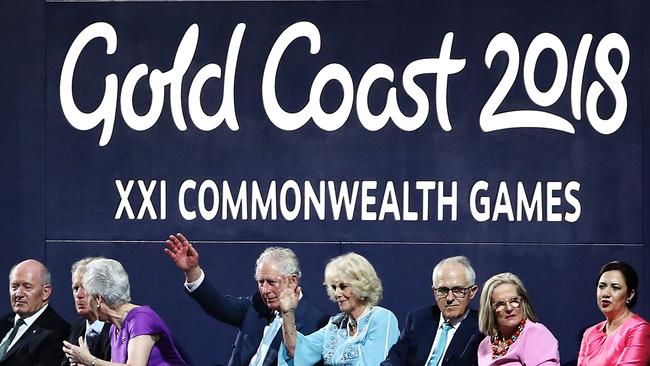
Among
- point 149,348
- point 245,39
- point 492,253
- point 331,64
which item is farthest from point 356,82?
point 149,348

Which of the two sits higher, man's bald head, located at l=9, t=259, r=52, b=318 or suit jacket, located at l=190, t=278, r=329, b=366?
man's bald head, located at l=9, t=259, r=52, b=318

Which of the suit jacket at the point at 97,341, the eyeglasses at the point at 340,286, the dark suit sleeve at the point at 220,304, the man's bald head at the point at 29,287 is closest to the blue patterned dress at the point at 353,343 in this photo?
the eyeglasses at the point at 340,286

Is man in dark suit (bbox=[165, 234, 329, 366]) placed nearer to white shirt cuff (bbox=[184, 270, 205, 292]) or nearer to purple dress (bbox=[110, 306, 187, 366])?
white shirt cuff (bbox=[184, 270, 205, 292])

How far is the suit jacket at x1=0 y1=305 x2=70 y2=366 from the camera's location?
7.04m

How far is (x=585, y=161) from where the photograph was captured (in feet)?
23.2

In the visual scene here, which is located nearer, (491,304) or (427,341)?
(491,304)

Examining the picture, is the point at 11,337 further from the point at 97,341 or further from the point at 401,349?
the point at 401,349

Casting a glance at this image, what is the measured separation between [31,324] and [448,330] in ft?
7.36

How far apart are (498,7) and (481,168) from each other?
869 millimetres

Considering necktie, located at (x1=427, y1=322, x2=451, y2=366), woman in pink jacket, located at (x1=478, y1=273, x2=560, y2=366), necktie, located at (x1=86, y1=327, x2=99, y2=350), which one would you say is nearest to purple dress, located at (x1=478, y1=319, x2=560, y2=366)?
woman in pink jacket, located at (x1=478, y1=273, x2=560, y2=366)

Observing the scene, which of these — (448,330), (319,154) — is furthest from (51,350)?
(448,330)

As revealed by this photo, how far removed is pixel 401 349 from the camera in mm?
6684

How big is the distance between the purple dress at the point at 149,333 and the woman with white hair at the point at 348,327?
624mm

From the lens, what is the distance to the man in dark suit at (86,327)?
22.4 ft
